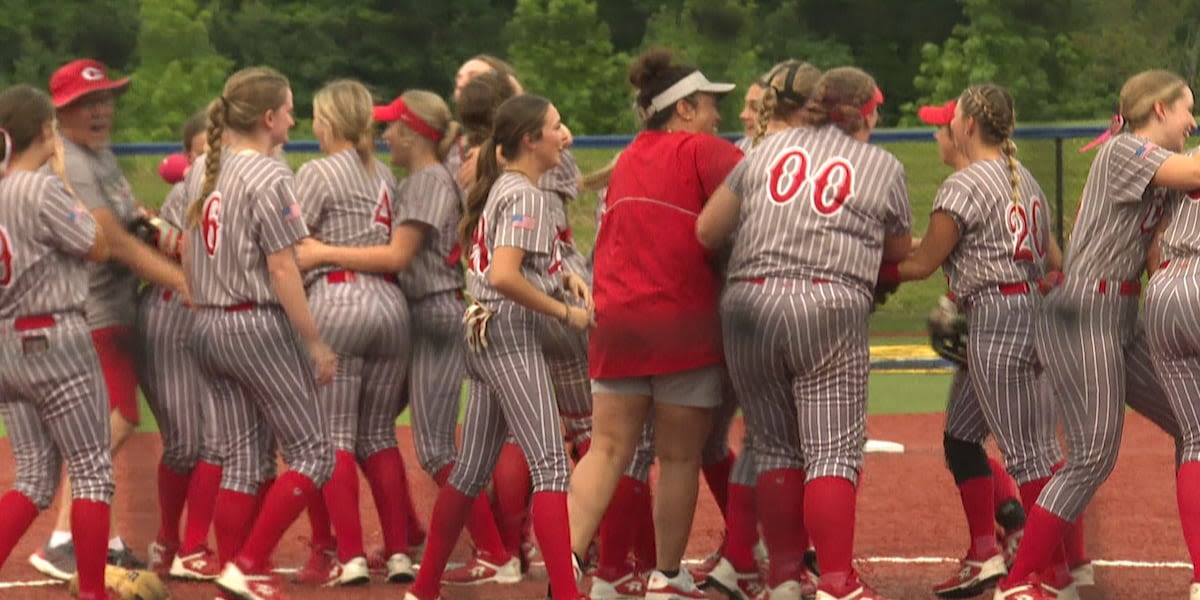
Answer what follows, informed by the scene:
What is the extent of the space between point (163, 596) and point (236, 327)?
72 cm

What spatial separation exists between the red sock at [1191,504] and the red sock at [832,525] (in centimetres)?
75

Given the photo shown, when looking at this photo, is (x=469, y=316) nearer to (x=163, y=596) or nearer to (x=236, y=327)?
(x=236, y=327)

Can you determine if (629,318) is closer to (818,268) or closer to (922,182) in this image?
(818,268)

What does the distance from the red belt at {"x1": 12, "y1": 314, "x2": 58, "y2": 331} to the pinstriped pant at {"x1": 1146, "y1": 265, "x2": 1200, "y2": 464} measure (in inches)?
101

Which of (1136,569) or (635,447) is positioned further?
(1136,569)

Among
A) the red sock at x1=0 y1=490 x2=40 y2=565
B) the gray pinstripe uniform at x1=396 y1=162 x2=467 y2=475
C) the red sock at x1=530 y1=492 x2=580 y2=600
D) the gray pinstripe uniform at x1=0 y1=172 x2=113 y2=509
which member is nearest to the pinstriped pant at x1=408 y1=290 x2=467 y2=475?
the gray pinstripe uniform at x1=396 y1=162 x2=467 y2=475

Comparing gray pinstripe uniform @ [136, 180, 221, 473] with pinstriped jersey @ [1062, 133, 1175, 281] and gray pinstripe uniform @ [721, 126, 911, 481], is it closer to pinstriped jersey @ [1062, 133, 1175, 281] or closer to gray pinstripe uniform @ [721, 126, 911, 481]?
gray pinstripe uniform @ [721, 126, 911, 481]

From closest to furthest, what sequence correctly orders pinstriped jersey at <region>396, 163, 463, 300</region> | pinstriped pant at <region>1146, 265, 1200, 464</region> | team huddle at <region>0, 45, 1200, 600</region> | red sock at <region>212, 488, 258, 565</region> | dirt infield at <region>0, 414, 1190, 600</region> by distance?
pinstriped pant at <region>1146, 265, 1200, 464</region> → team huddle at <region>0, 45, 1200, 600</region> → red sock at <region>212, 488, 258, 565</region> → dirt infield at <region>0, 414, 1190, 600</region> → pinstriped jersey at <region>396, 163, 463, 300</region>

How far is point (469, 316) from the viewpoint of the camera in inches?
194

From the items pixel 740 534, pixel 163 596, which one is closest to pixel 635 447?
pixel 740 534

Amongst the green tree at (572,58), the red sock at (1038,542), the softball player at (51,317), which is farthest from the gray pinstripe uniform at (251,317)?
the red sock at (1038,542)

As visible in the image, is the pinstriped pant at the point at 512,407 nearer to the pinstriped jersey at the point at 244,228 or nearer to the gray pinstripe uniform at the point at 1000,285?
the pinstriped jersey at the point at 244,228

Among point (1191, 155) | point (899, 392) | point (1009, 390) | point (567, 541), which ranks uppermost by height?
point (1191, 155)

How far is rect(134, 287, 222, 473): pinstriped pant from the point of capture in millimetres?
5676
